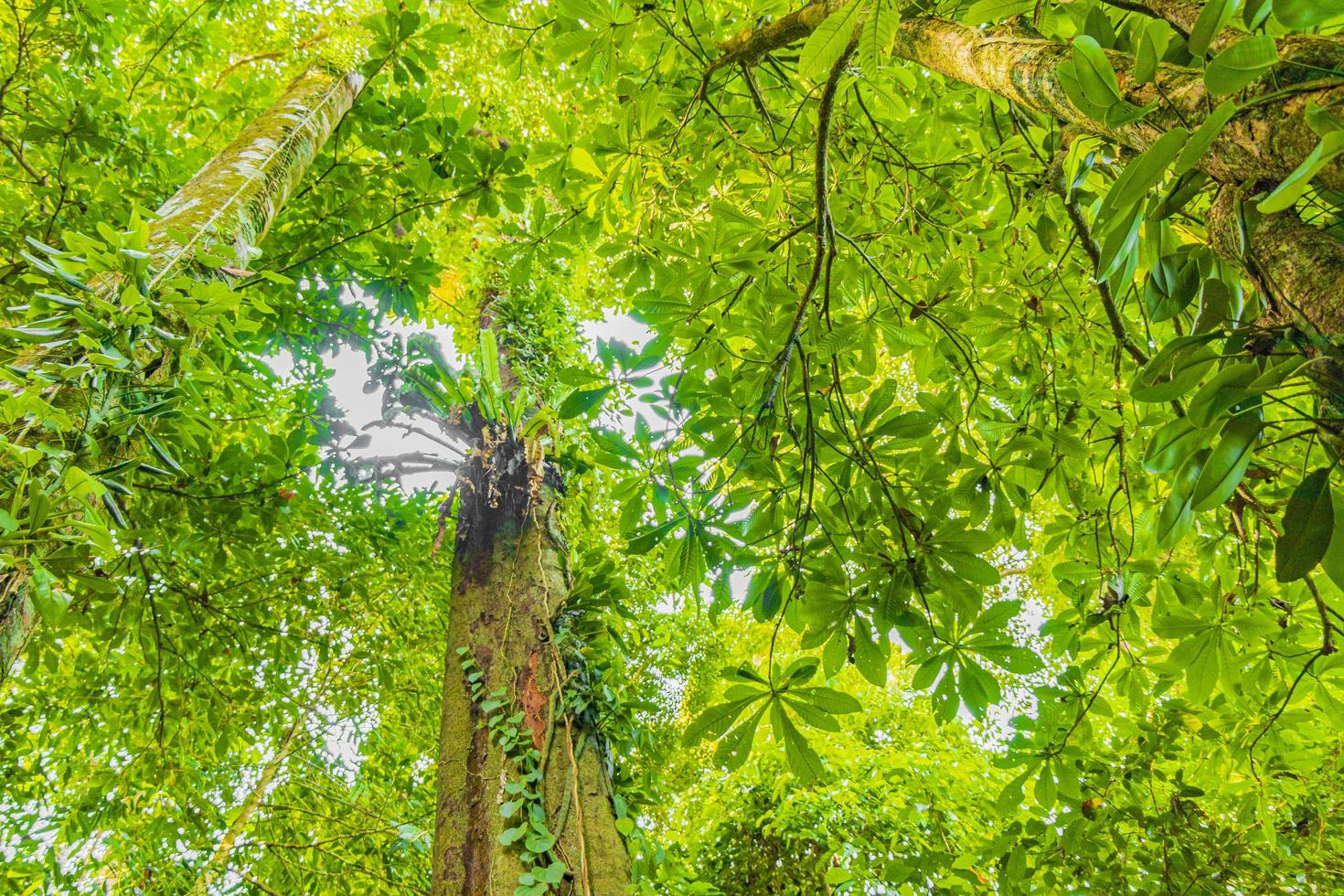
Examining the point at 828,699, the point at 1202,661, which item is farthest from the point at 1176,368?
the point at 1202,661

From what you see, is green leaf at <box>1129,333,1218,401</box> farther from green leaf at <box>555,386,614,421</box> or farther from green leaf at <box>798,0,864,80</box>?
green leaf at <box>555,386,614,421</box>

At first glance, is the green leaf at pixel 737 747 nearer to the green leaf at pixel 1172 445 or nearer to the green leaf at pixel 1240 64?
the green leaf at pixel 1172 445

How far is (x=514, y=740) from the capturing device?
5.06 feet

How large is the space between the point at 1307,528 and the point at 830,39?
65cm

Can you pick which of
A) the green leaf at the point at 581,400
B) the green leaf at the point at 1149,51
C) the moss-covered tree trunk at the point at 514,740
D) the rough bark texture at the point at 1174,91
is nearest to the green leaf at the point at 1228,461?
the rough bark texture at the point at 1174,91

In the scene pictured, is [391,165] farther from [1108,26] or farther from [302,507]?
[1108,26]

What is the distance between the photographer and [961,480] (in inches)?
43.8

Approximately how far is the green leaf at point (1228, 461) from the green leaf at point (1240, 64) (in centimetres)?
22

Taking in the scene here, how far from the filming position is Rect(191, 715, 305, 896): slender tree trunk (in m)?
2.20

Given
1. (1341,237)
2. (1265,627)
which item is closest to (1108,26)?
(1341,237)

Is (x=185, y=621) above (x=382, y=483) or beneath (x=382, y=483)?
beneath

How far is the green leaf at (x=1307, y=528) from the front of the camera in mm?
424

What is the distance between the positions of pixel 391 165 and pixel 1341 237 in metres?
2.04

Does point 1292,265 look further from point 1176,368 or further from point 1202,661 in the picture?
point 1202,661
